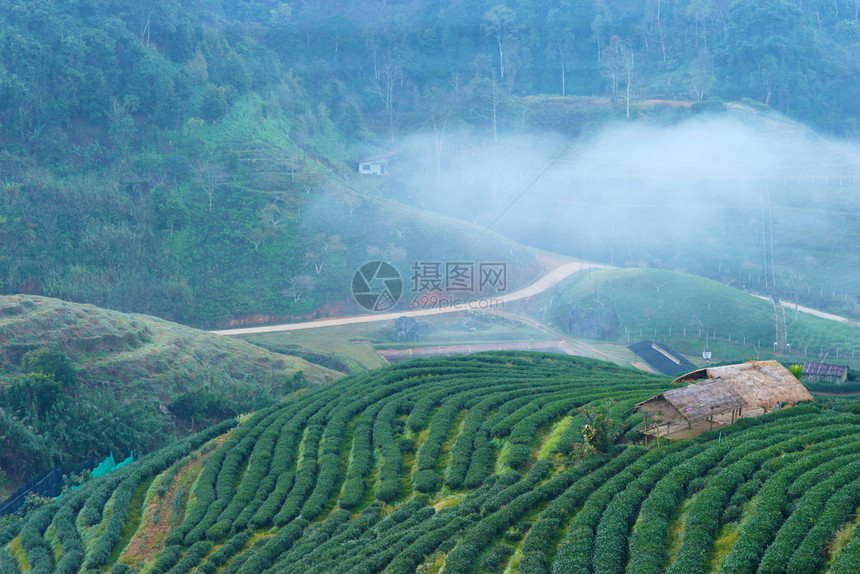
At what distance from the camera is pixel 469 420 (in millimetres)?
28547

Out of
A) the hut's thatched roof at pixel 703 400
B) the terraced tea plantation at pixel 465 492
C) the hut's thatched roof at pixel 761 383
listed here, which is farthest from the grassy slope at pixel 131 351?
the hut's thatched roof at pixel 703 400

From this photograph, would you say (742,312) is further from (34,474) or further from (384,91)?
(384,91)

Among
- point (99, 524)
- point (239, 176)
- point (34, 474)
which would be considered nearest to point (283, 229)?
point (239, 176)

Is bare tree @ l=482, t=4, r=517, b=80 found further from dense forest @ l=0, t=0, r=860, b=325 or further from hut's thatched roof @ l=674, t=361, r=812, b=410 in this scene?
hut's thatched roof @ l=674, t=361, r=812, b=410

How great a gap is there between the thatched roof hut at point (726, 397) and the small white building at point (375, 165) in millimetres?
69022

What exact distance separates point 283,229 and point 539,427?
47909 millimetres

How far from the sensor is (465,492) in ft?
77.4

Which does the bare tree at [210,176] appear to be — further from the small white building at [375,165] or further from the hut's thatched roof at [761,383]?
Answer: the hut's thatched roof at [761,383]

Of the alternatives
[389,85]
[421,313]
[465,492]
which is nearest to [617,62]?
[389,85]

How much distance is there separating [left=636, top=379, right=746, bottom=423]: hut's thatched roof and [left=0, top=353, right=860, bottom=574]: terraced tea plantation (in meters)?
0.68

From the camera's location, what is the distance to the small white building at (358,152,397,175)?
90.2m

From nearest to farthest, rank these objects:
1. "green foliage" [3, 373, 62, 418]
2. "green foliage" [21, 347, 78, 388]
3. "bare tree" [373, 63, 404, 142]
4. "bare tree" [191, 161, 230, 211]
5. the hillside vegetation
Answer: the hillside vegetation, "green foliage" [3, 373, 62, 418], "green foliage" [21, 347, 78, 388], "bare tree" [191, 161, 230, 211], "bare tree" [373, 63, 404, 142]

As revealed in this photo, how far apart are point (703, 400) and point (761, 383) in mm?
2823

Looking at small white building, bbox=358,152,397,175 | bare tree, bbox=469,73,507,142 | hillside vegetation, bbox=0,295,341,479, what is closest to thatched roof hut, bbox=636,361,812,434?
hillside vegetation, bbox=0,295,341,479
